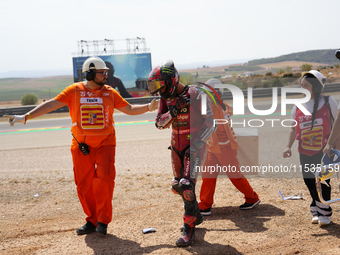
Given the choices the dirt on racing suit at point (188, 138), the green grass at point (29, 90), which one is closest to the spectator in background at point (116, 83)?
the green grass at point (29, 90)

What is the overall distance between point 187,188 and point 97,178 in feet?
4.39

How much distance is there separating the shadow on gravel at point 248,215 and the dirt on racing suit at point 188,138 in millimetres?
919

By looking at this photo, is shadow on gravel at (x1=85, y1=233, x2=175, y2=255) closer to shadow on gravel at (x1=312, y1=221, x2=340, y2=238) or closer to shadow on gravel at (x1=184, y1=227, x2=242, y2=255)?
shadow on gravel at (x1=184, y1=227, x2=242, y2=255)

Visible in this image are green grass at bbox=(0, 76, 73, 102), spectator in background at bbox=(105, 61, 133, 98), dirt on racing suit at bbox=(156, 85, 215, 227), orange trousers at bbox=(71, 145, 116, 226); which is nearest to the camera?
dirt on racing suit at bbox=(156, 85, 215, 227)

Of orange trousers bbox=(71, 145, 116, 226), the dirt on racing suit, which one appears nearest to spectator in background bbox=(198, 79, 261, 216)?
the dirt on racing suit

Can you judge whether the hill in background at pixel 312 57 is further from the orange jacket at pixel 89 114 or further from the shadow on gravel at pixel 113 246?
the shadow on gravel at pixel 113 246

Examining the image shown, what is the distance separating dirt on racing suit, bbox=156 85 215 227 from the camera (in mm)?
4082

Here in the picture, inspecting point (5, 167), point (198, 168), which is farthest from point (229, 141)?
point (5, 167)

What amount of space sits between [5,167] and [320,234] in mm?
8321

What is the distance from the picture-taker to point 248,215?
5.16m

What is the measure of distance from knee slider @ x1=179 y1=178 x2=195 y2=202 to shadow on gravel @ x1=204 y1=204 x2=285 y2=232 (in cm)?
103

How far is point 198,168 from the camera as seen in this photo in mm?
4156

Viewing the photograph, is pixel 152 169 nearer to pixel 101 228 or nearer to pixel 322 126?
pixel 101 228

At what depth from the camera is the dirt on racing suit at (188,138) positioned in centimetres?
408
